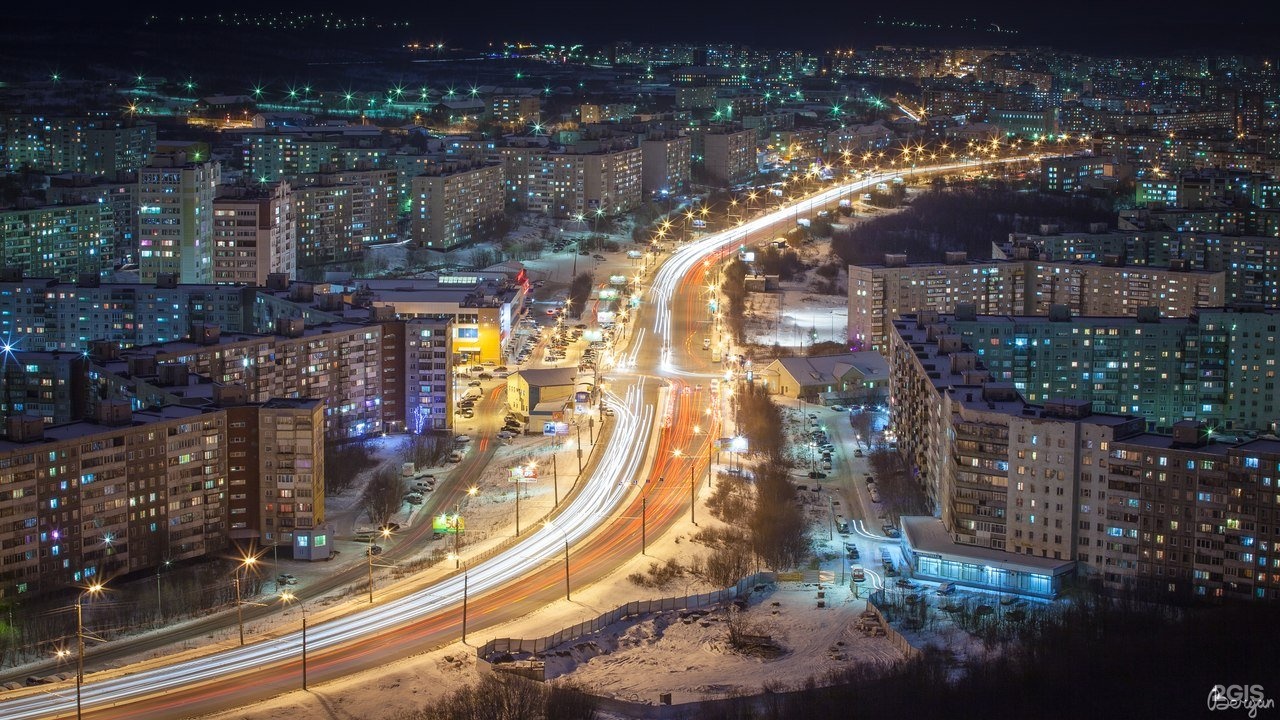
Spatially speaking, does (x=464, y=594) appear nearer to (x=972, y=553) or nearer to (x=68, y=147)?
(x=972, y=553)

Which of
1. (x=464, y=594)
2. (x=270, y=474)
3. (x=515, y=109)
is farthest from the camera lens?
(x=515, y=109)

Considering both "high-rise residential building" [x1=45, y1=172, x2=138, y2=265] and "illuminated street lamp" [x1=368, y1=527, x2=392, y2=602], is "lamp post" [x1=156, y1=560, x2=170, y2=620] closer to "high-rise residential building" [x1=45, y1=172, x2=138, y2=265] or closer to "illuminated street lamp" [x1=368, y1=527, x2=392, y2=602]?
"illuminated street lamp" [x1=368, y1=527, x2=392, y2=602]

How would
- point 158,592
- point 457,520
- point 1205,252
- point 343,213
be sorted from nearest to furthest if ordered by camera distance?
point 158,592 → point 457,520 → point 1205,252 → point 343,213

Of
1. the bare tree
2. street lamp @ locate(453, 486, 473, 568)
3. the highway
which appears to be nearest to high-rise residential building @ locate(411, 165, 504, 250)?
the highway

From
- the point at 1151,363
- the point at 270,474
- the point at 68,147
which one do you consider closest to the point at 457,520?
the point at 270,474

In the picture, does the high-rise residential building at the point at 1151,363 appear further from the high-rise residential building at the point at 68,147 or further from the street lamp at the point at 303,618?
the high-rise residential building at the point at 68,147

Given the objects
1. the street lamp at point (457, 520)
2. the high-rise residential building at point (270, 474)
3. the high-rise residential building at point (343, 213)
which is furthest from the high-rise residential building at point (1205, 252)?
the high-rise residential building at point (270, 474)

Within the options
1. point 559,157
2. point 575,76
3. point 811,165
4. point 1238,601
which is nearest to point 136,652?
point 1238,601
